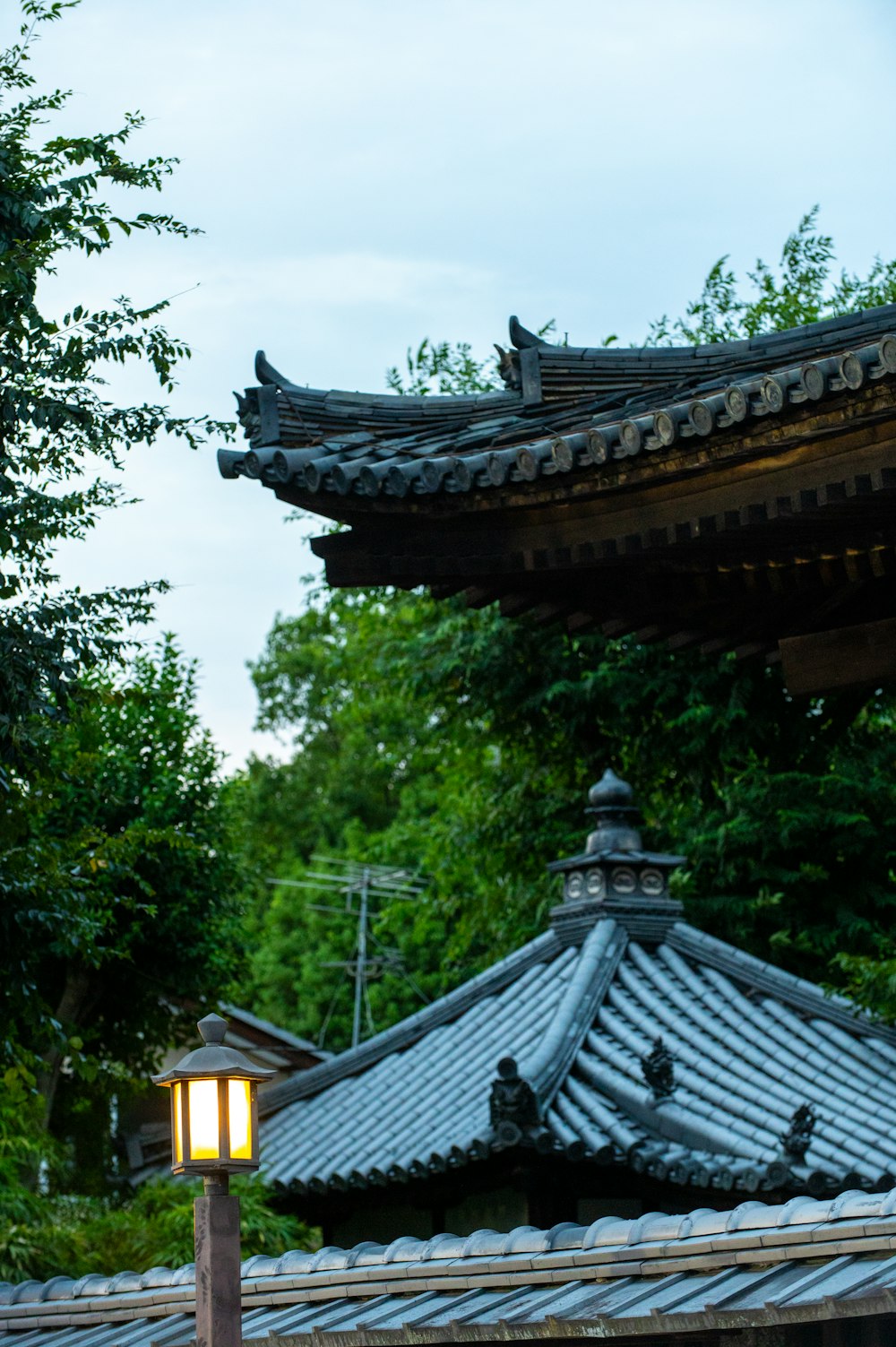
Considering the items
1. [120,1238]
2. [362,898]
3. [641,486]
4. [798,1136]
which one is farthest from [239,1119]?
[362,898]

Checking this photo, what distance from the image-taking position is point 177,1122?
4438mm

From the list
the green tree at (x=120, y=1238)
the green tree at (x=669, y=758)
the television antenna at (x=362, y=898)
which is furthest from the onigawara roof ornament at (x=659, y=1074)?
the television antenna at (x=362, y=898)

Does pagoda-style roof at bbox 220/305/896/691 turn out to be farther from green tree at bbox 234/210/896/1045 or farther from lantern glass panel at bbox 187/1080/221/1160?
green tree at bbox 234/210/896/1045

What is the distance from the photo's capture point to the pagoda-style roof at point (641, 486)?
531 centimetres

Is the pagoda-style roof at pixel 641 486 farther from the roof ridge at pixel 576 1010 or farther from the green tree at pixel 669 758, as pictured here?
the green tree at pixel 669 758

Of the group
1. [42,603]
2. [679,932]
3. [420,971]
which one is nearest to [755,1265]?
[42,603]

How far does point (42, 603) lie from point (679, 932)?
560 centimetres

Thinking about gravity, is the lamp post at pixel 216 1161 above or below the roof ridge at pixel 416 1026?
below

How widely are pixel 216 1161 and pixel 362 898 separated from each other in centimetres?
2373

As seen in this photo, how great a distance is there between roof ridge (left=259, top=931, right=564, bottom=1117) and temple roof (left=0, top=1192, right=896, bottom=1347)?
18.4ft

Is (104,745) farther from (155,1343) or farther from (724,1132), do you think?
(155,1343)

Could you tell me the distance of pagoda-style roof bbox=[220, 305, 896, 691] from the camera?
5.31m

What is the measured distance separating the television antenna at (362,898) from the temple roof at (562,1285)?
20.5 m

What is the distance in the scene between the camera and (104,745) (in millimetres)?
12688
